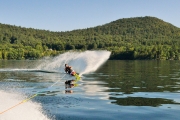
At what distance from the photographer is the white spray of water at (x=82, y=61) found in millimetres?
45909

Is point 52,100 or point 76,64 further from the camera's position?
point 76,64

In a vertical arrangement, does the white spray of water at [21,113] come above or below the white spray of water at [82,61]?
below

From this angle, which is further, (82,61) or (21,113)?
(82,61)

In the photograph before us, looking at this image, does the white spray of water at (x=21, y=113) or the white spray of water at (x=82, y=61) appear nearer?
the white spray of water at (x=21, y=113)

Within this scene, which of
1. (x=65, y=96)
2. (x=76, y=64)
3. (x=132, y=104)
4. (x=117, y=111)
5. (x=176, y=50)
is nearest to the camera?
(x=117, y=111)

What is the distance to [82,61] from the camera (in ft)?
161

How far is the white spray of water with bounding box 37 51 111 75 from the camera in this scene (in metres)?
45.9

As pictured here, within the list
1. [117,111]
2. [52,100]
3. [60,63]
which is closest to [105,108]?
[117,111]

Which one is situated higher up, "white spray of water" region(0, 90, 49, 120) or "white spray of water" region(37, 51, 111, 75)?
"white spray of water" region(37, 51, 111, 75)

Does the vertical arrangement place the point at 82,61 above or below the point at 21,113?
above

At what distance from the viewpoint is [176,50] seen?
176m

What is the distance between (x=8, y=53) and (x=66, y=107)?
6560 inches

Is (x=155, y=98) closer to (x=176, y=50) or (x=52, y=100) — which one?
(x=52, y=100)

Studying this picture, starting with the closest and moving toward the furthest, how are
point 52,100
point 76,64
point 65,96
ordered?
point 52,100 < point 65,96 < point 76,64
